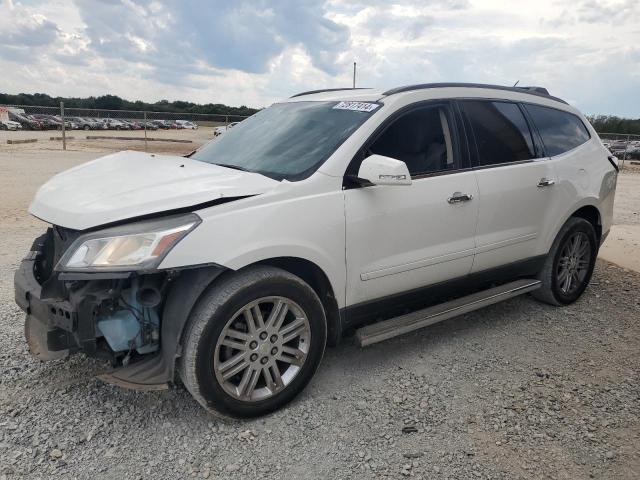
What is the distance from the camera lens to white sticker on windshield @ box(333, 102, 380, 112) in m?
3.50

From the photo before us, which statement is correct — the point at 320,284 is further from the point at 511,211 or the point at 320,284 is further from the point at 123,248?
the point at 511,211

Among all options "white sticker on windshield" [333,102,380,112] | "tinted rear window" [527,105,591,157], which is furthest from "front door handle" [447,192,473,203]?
"tinted rear window" [527,105,591,157]

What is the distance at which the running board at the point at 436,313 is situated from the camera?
11.1 ft

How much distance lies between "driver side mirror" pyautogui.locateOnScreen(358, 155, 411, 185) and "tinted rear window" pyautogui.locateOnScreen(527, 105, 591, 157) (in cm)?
204

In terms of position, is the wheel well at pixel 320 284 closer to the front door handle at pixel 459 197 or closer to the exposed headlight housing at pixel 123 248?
the exposed headlight housing at pixel 123 248

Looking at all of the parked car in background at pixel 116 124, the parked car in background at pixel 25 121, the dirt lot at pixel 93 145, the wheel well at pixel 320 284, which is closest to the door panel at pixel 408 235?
the wheel well at pixel 320 284

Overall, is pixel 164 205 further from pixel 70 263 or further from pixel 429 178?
pixel 429 178

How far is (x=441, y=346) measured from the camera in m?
4.01

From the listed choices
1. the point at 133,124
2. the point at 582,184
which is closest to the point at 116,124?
the point at 133,124

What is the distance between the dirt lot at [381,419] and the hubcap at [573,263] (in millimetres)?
674

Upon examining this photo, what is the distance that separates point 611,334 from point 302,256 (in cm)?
291

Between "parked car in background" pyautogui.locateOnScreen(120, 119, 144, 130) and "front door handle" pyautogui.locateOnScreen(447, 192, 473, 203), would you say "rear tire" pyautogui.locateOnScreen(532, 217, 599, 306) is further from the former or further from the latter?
"parked car in background" pyautogui.locateOnScreen(120, 119, 144, 130)

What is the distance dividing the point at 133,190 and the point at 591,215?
4095mm

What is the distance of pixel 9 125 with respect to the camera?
132 feet
